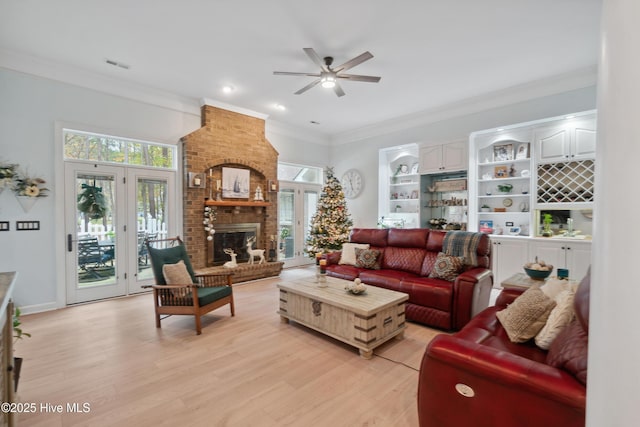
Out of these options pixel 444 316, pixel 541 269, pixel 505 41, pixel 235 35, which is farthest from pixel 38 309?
pixel 505 41

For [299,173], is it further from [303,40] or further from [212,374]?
[212,374]

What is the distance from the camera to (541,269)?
290 cm

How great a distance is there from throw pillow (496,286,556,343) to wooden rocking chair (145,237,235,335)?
288 centimetres

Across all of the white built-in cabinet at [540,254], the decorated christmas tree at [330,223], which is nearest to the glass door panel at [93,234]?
the decorated christmas tree at [330,223]

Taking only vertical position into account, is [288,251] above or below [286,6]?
below

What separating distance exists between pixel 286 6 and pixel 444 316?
3.60 metres

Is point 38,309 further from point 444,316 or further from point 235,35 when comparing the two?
point 444,316

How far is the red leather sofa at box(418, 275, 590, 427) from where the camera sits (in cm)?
126

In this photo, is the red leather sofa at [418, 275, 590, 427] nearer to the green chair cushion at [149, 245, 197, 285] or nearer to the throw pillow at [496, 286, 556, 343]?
the throw pillow at [496, 286, 556, 343]

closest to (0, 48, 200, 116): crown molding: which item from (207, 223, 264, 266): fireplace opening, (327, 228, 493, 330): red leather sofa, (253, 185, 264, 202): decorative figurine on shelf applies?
(253, 185, 264, 202): decorative figurine on shelf

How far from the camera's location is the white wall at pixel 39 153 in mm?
3645

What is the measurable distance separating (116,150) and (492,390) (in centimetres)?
539

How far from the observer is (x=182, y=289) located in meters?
3.28

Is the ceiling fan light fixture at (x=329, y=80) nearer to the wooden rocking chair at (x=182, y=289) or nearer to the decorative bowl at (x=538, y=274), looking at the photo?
the wooden rocking chair at (x=182, y=289)
